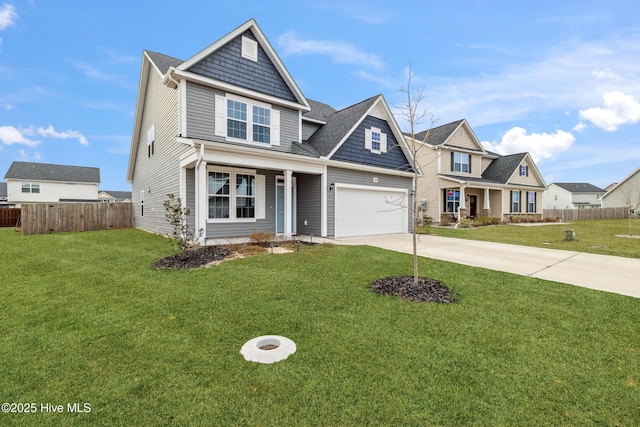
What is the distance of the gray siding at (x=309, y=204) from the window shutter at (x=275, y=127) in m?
2.15

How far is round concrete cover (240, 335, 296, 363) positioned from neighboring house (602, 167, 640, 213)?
43.3 m

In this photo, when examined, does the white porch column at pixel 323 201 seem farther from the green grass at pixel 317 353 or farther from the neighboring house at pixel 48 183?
the neighboring house at pixel 48 183

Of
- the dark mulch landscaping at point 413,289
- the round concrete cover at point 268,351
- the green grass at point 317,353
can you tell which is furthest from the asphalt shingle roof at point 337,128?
the round concrete cover at point 268,351

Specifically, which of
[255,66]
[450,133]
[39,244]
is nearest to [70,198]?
[39,244]

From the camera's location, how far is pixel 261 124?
11633 millimetres

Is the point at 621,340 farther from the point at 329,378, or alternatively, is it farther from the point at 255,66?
the point at 255,66

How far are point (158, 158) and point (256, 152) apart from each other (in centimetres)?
654

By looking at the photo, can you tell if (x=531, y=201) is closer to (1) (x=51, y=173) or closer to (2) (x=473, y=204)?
(2) (x=473, y=204)

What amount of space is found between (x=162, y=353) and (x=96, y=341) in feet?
3.13

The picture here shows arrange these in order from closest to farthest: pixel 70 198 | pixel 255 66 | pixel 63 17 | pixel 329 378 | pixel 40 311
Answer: pixel 329 378 → pixel 40 311 → pixel 255 66 → pixel 63 17 → pixel 70 198

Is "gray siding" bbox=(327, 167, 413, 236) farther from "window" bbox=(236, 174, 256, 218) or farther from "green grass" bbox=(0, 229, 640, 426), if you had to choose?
"green grass" bbox=(0, 229, 640, 426)

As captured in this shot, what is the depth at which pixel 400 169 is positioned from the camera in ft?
49.9

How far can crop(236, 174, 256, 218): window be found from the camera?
37.3 feet

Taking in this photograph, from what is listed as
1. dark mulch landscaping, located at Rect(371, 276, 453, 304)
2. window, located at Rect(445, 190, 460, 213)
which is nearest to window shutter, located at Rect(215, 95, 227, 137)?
dark mulch landscaping, located at Rect(371, 276, 453, 304)
